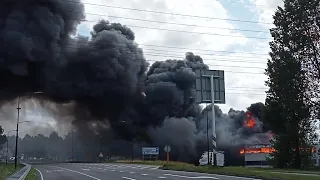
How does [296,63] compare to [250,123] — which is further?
[250,123]

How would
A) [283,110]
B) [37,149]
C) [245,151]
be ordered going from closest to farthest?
[283,110] → [245,151] → [37,149]

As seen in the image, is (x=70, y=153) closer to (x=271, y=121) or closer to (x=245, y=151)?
(x=245, y=151)

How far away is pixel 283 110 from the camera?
1937 inches

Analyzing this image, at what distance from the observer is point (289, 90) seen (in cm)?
4422

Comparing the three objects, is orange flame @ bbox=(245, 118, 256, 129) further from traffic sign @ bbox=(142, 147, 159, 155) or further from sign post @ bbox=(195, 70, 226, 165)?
sign post @ bbox=(195, 70, 226, 165)

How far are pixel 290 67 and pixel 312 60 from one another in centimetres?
348

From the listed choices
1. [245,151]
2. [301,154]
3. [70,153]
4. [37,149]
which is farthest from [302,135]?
[37,149]

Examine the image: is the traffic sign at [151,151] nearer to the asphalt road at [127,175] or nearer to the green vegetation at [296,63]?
the green vegetation at [296,63]

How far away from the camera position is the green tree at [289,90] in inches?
1753

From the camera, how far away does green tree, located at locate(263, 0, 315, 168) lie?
146ft

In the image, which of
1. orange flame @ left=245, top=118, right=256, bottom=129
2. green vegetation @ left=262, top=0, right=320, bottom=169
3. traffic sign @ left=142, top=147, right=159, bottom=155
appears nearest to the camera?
green vegetation @ left=262, top=0, right=320, bottom=169

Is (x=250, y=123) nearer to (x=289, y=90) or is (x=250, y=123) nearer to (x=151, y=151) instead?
(x=151, y=151)

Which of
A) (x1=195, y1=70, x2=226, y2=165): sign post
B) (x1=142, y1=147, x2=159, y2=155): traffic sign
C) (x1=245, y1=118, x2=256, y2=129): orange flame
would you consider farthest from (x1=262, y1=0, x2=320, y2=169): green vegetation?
(x1=245, y1=118, x2=256, y2=129): orange flame

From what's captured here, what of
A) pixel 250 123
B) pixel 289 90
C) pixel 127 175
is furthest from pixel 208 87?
pixel 250 123
